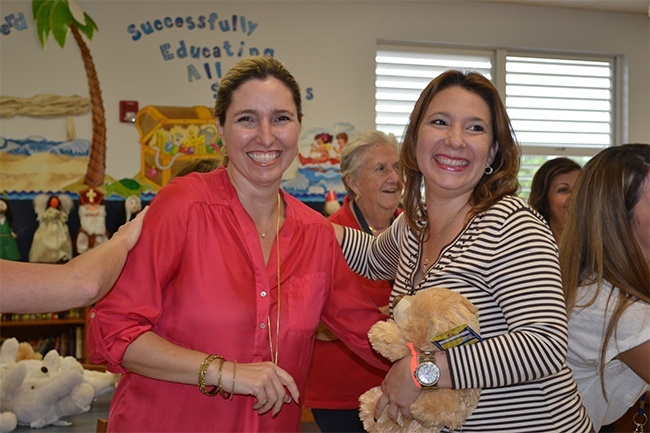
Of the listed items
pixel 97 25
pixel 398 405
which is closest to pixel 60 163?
pixel 97 25

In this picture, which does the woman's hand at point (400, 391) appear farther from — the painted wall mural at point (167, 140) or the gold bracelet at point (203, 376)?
the painted wall mural at point (167, 140)

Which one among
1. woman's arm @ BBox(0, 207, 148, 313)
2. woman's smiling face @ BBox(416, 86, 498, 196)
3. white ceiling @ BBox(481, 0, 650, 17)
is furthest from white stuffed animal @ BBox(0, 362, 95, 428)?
white ceiling @ BBox(481, 0, 650, 17)

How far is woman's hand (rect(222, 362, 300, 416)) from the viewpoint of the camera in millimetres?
1630

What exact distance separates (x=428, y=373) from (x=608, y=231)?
761mm

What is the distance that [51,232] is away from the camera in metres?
6.28

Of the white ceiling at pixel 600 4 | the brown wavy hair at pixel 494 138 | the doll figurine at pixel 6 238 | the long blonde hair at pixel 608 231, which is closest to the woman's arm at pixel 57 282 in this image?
the brown wavy hair at pixel 494 138

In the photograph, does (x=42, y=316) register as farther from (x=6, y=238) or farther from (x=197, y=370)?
(x=197, y=370)

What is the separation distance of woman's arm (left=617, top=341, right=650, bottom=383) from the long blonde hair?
6 centimetres

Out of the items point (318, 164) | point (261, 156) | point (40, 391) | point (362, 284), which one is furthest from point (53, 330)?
point (261, 156)

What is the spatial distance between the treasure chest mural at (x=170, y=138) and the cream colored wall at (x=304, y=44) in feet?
0.27

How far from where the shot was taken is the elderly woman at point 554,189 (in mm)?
4242

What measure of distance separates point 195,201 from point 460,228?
668 millimetres

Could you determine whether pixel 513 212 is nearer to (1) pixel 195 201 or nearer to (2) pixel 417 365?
(2) pixel 417 365

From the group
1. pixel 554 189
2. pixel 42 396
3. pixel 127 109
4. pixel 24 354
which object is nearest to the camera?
pixel 42 396
